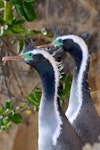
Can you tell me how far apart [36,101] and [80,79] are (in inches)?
16.7

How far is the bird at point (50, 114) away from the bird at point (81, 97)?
0.22ft

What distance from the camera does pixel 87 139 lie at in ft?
3.98

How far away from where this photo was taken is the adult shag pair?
115 centimetres

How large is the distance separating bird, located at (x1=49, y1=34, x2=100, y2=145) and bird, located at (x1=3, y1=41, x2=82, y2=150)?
7 centimetres

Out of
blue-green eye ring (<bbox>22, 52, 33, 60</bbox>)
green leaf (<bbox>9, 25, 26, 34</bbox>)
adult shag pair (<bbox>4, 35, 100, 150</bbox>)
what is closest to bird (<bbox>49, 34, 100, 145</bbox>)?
adult shag pair (<bbox>4, 35, 100, 150</bbox>)

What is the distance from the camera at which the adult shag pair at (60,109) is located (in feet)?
3.76

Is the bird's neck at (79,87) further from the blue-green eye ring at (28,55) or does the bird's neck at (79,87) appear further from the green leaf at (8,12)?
the green leaf at (8,12)

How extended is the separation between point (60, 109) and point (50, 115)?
3 cm

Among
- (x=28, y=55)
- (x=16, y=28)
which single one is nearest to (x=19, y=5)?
(x=16, y=28)

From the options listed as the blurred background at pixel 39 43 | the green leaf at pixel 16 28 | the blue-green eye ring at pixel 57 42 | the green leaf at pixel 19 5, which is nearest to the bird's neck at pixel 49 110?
the blue-green eye ring at pixel 57 42

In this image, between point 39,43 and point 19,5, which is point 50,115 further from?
point 39,43

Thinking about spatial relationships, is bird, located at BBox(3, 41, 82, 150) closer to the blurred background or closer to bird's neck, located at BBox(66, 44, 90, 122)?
bird's neck, located at BBox(66, 44, 90, 122)

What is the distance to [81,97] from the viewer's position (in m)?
1.26

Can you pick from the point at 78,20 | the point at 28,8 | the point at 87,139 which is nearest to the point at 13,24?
the point at 28,8
